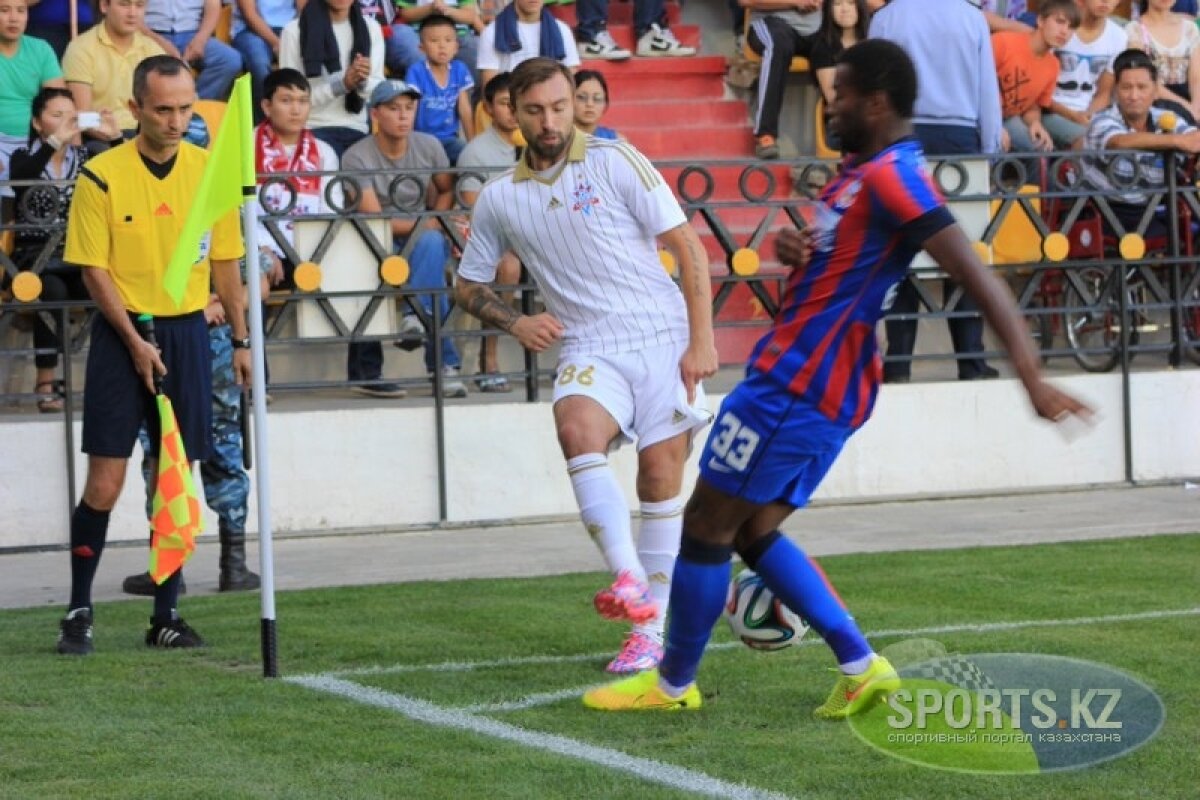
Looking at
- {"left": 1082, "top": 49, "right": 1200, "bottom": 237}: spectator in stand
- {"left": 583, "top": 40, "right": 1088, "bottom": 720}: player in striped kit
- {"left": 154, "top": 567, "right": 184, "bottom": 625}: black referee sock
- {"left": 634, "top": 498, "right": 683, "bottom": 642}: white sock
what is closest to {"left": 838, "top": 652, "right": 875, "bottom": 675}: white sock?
{"left": 583, "top": 40, "right": 1088, "bottom": 720}: player in striped kit

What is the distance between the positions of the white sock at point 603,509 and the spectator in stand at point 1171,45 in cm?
1052

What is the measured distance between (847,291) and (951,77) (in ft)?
26.7

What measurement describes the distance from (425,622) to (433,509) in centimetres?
341

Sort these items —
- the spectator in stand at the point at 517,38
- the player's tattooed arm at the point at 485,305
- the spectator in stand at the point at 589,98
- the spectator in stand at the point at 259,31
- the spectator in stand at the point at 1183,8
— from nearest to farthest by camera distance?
the player's tattooed arm at the point at 485,305, the spectator in stand at the point at 589,98, the spectator in stand at the point at 259,31, the spectator in stand at the point at 517,38, the spectator in stand at the point at 1183,8

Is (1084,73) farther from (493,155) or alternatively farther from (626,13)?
(493,155)

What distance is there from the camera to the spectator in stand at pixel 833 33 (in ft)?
53.3

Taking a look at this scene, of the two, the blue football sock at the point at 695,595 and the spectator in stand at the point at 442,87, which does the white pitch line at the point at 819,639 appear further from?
the spectator in stand at the point at 442,87

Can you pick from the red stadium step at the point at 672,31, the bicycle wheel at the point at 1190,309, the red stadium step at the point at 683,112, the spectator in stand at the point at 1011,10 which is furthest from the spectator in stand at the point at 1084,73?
the red stadium step at the point at 672,31

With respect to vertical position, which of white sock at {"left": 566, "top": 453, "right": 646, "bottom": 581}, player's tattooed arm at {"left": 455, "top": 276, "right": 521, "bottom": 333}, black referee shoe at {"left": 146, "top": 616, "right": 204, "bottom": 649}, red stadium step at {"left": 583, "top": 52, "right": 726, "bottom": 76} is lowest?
black referee shoe at {"left": 146, "top": 616, "right": 204, "bottom": 649}

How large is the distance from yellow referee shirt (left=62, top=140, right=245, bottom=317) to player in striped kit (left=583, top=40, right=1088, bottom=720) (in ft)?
9.65

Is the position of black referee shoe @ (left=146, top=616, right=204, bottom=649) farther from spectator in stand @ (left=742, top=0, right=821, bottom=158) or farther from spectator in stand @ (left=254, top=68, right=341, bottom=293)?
spectator in stand @ (left=742, top=0, right=821, bottom=158)

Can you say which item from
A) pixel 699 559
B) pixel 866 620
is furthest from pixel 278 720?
pixel 866 620

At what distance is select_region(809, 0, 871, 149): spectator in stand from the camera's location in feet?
53.3

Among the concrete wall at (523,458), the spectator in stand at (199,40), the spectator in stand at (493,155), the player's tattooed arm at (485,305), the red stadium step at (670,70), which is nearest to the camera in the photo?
the player's tattooed arm at (485,305)
